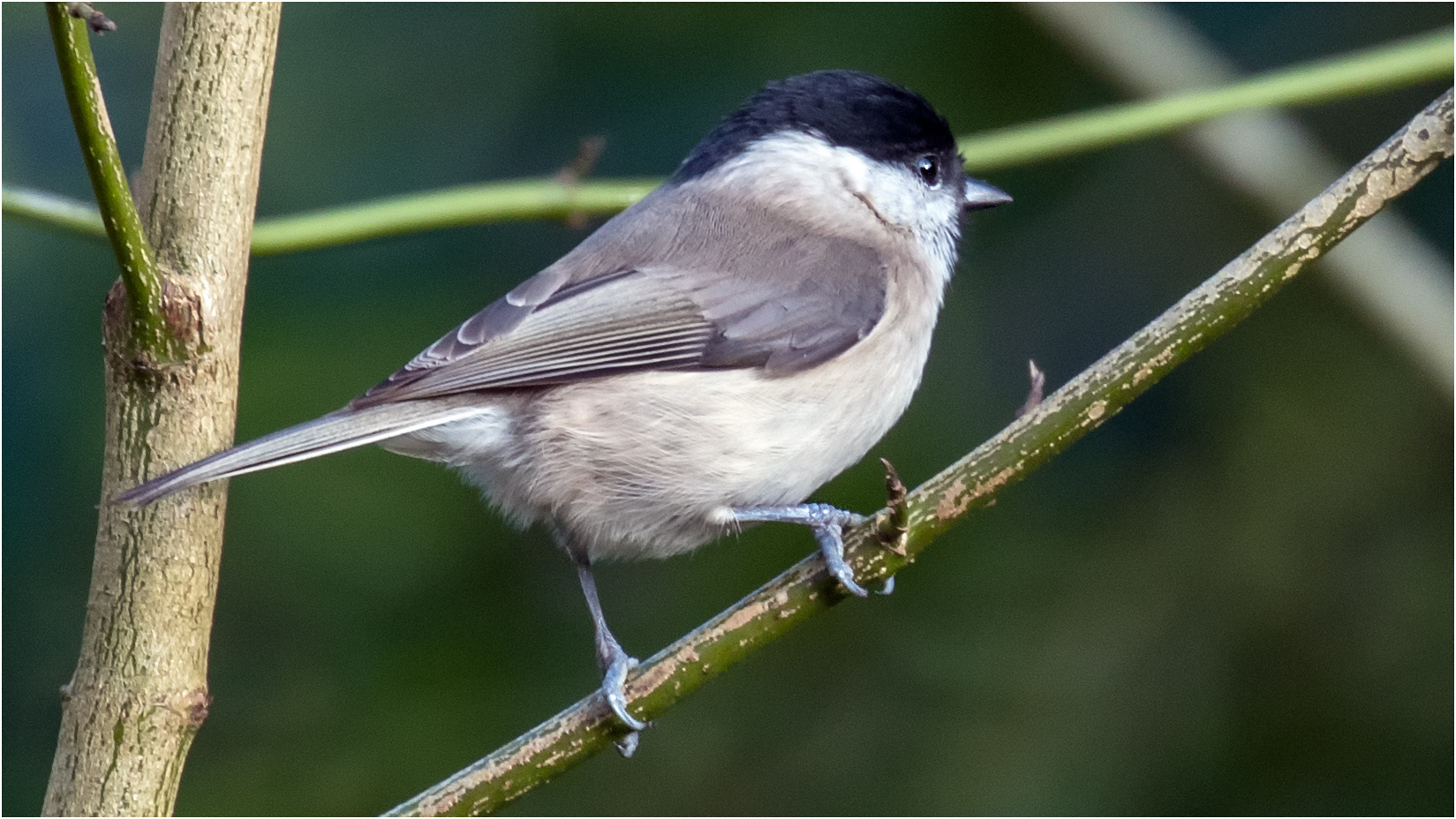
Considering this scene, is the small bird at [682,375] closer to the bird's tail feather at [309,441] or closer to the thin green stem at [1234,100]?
the bird's tail feather at [309,441]

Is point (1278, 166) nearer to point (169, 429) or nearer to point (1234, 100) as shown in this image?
point (1234, 100)

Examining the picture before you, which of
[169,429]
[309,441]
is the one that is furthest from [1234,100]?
[169,429]

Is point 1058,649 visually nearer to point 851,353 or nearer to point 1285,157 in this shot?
point 851,353

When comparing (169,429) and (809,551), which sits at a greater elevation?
(809,551)

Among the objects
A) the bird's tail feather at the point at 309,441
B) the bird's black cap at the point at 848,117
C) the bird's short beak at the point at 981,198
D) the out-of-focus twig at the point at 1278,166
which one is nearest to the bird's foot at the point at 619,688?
the bird's tail feather at the point at 309,441

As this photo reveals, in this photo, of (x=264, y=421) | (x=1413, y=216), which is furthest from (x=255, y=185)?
(x=1413, y=216)

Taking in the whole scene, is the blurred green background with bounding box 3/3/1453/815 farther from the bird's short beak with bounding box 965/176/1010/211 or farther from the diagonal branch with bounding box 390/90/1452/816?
the diagonal branch with bounding box 390/90/1452/816
